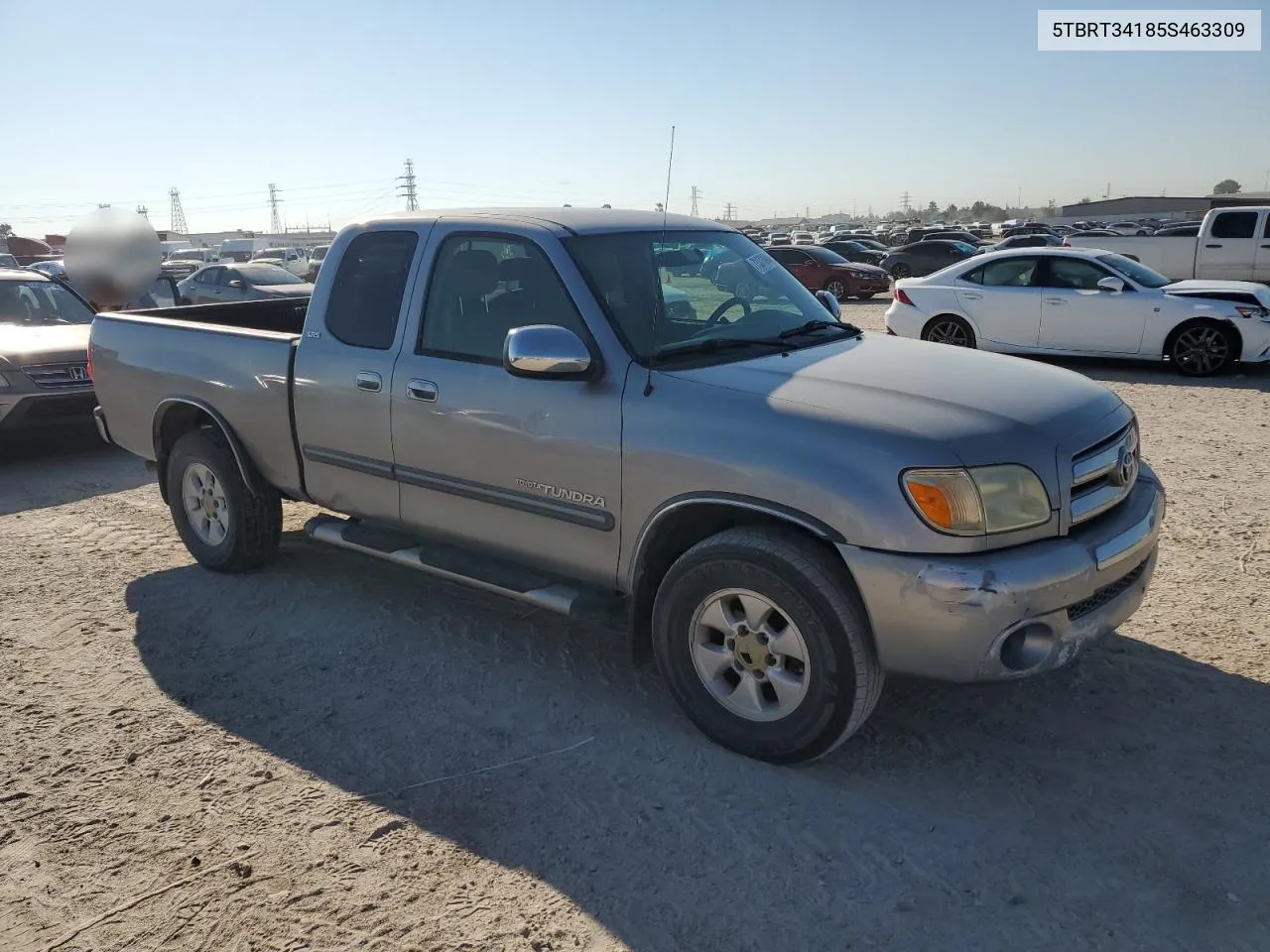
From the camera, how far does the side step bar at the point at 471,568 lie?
4.10 meters

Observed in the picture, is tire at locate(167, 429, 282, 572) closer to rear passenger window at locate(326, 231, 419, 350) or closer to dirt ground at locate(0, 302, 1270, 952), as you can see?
dirt ground at locate(0, 302, 1270, 952)

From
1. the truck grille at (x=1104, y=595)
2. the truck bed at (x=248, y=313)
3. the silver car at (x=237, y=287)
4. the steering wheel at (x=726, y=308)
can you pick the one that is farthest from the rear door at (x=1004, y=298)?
the silver car at (x=237, y=287)

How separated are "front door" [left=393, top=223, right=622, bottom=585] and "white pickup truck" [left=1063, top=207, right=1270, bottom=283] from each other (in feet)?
53.9

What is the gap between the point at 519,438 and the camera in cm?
412

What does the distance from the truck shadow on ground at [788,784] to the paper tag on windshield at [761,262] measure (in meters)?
1.84

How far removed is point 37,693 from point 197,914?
6.28ft

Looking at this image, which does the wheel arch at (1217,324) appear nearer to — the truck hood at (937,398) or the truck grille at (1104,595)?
the truck hood at (937,398)

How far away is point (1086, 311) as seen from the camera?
40.2ft

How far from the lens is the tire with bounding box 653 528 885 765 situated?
339 centimetres

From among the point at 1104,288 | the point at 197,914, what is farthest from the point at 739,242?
the point at 1104,288

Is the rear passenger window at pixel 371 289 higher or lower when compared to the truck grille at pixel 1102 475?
higher

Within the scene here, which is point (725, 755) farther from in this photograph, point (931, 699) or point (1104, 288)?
point (1104, 288)


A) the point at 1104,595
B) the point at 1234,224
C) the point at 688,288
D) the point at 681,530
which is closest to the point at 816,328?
the point at 688,288

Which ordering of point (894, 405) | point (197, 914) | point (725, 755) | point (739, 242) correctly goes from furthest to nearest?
1. point (739, 242)
2. point (725, 755)
3. point (894, 405)
4. point (197, 914)
